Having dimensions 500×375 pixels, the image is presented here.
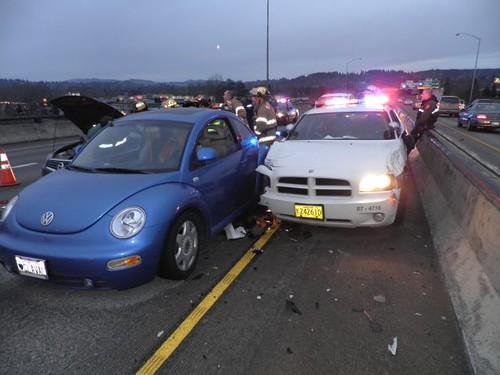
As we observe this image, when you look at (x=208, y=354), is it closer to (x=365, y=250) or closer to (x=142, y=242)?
(x=142, y=242)

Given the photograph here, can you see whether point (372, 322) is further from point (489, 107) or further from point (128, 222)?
point (489, 107)

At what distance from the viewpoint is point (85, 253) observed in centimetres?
338

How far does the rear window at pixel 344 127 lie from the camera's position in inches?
248

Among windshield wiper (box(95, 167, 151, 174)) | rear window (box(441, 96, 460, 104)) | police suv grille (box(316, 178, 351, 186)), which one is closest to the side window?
windshield wiper (box(95, 167, 151, 174))

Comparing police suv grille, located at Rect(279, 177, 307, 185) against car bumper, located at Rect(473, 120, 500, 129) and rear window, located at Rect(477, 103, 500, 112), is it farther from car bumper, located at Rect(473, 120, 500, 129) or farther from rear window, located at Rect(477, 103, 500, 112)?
rear window, located at Rect(477, 103, 500, 112)

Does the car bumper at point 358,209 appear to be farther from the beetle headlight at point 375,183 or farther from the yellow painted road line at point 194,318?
the yellow painted road line at point 194,318

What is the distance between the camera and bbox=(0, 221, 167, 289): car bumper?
338 cm

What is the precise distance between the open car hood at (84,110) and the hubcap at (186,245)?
393cm

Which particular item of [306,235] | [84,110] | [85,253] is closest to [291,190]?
[306,235]

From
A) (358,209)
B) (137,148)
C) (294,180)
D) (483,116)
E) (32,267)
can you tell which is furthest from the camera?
(483,116)

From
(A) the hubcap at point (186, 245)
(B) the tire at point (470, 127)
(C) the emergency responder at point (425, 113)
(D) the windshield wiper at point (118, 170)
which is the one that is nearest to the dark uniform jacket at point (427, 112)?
(C) the emergency responder at point (425, 113)

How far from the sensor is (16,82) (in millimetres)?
40406

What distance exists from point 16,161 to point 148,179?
10262 millimetres

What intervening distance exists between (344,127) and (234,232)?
8.27 feet
